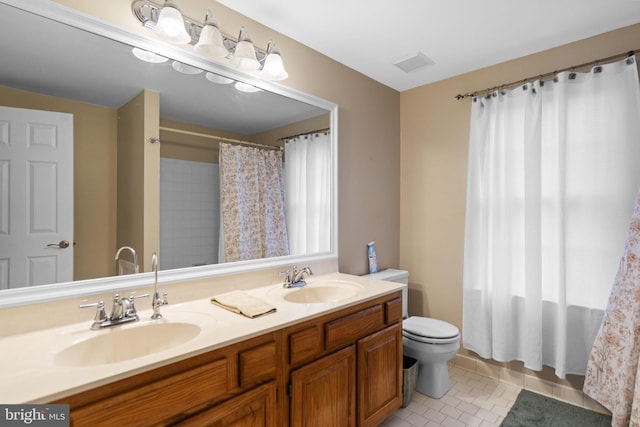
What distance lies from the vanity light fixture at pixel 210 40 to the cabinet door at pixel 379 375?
1.61m

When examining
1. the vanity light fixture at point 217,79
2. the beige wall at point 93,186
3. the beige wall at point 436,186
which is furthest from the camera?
the beige wall at point 436,186

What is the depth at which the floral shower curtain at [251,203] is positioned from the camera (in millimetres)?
1817

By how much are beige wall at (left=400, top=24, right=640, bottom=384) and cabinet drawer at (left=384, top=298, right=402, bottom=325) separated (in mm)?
1010

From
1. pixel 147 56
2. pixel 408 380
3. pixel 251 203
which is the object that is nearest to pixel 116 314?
pixel 251 203

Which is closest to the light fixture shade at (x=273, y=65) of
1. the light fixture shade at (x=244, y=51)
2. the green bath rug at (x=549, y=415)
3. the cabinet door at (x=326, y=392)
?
the light fixture shade at (x=244, y=51)

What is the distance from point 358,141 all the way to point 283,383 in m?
1.87

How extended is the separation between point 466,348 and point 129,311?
247 cm

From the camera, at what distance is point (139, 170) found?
149 cm

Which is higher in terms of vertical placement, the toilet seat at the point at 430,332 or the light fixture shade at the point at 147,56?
the light fixture shade at the point at 147,56

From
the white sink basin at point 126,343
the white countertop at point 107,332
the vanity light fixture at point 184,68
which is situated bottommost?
the white sink basin at point 126,343

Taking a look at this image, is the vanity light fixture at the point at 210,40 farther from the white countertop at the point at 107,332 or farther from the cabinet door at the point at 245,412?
the cabinet door at the point at 245,412

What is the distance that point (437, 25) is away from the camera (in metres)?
2.00

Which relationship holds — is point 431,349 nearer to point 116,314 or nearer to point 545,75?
point 116,314

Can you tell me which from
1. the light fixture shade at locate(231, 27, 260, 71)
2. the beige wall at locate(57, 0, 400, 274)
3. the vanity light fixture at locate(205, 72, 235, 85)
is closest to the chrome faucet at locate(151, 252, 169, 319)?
the vanity light fixture at locate(205, 72, 235, 85)
